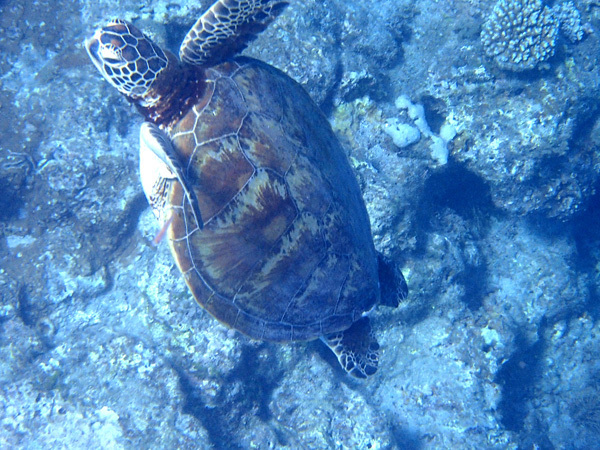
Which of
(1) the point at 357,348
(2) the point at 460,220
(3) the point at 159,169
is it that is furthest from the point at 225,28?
(2) the point at 460,220

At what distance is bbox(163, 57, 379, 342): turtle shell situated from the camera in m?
2.02

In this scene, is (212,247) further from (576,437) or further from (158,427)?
(576,437)

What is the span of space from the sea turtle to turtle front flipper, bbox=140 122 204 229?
0.01 meters

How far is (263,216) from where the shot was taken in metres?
2.05

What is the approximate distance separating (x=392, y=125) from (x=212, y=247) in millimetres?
2728

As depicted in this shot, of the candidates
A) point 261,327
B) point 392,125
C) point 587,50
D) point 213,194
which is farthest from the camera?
point 587,50

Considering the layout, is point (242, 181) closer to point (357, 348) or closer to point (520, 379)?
point (357, 348)

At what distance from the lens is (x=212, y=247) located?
6.97 feet

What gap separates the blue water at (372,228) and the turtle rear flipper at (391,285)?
50 centimetres

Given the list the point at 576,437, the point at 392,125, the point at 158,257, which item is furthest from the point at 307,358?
the point at 576,437

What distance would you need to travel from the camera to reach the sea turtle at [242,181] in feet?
6.63

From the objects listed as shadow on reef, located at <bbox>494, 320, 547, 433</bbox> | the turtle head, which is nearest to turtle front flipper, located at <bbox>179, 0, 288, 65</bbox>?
the turtle head

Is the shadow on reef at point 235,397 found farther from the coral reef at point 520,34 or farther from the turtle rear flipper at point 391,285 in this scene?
the coral reef at point 520,34

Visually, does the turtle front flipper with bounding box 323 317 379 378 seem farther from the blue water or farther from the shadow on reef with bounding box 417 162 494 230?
the shadow on reef with bounding box 417 162 494 230
